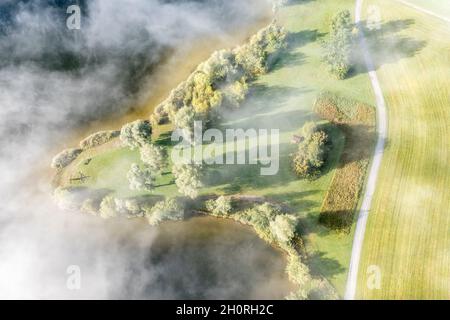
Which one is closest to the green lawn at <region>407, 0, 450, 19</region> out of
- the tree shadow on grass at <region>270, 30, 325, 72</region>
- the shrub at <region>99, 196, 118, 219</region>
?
the tree shadow on grass at <region>270, 30, 325, 72</region>

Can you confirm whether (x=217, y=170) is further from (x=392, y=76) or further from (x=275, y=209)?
(x=392, y=76)

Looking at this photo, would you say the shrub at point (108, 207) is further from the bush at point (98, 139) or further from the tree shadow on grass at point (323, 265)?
the tree shadow on grass at point (323, 265)

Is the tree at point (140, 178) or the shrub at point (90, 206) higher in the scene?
the tree at point (140, 178)

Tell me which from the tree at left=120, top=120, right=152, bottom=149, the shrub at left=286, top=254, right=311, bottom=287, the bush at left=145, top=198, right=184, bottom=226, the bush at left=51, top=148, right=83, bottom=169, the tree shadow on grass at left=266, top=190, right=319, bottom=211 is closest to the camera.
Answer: the shrub at left=286, top=254, right=311, bottom=287

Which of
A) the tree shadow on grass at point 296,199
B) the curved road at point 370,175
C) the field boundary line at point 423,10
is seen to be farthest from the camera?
the field boundary line at point 423,10

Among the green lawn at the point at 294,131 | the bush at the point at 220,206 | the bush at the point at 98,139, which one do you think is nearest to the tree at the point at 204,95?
the green lawn at the point at 294,131

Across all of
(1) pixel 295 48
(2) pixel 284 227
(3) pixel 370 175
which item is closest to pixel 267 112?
(1) pixel 295 48

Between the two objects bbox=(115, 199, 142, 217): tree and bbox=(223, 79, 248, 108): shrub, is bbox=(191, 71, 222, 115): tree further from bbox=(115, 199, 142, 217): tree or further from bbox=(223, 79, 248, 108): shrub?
bbox=(115, 199, 142, 217): tree
